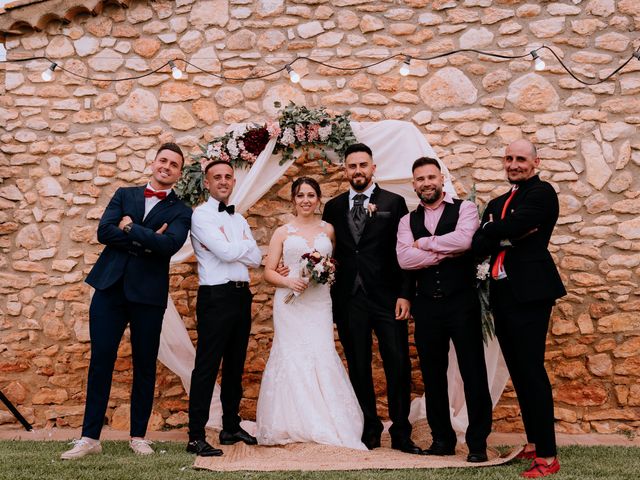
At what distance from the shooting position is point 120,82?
577cm

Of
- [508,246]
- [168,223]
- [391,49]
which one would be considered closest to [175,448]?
[168,223]

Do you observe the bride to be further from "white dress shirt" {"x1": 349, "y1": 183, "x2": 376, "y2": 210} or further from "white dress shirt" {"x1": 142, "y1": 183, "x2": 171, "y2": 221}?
"white dress shirt" {"x1": 142, "y1": 183, "x2": 171, "y2": 221}

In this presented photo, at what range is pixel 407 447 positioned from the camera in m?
4.06

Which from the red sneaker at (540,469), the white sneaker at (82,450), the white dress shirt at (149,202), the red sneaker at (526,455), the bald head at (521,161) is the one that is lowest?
the red sneaker at (526,455)

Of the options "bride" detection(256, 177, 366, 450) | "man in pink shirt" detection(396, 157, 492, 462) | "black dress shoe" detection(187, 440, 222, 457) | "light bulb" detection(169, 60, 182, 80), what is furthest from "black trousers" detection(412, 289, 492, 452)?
"light bulb" detection(169, 60, 182, 80)

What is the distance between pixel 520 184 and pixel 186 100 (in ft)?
10.9

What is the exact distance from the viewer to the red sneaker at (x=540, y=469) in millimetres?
3484

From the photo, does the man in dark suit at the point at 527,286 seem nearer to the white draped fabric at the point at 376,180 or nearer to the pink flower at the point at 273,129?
the white draped fabric at the point at 376,180

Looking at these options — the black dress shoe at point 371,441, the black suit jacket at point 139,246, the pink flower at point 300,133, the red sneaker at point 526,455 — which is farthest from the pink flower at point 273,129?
the red sneaker at point 526,455

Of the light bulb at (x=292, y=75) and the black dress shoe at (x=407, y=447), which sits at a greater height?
the light bulb at (x=292, y=75)

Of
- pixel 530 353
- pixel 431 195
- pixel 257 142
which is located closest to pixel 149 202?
pixel 257 142

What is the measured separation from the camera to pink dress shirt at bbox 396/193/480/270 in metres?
3.88

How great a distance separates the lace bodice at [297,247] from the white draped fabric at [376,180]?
0.64 m

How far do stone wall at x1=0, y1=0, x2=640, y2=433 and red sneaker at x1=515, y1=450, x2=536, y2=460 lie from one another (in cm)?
125
